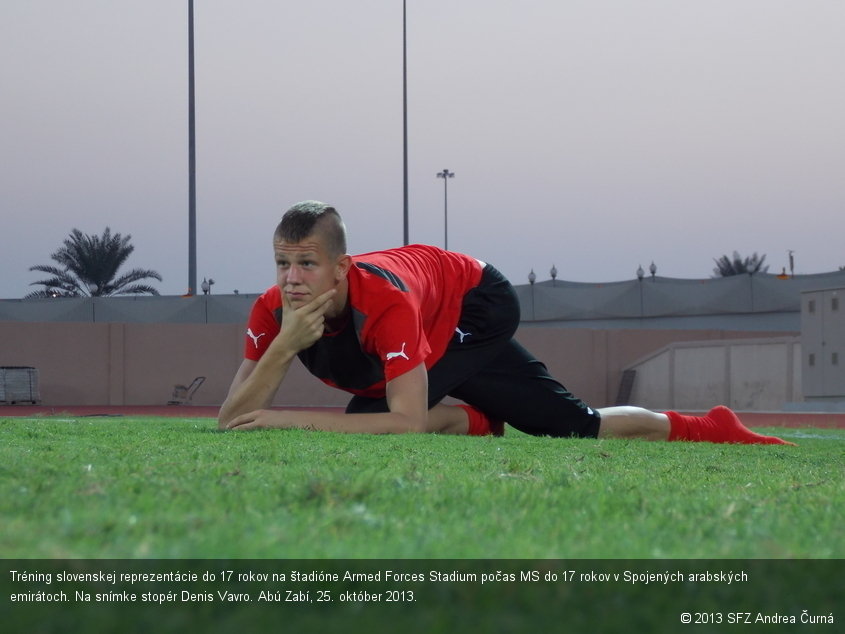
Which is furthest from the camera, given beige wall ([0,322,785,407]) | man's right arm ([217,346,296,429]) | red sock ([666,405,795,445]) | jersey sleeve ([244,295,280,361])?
beige wall ([0,322,785,407])

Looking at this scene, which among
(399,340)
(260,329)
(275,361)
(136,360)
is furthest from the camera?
(136,360)

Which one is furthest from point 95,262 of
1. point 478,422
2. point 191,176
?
point 478,422

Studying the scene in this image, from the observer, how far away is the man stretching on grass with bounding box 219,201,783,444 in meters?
5.33

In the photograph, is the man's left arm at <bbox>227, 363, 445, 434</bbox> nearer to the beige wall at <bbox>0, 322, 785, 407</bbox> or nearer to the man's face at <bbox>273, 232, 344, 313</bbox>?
the man's face at <bbox>273, 232, 344, 313</bbox>

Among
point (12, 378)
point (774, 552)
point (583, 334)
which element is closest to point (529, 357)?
point (774, 552)

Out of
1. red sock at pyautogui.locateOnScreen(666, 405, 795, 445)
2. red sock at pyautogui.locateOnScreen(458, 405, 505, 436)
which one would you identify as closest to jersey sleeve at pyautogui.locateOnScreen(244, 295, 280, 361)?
red sock at pyautogui.locateOnScreen(458, 405, 505, 436)

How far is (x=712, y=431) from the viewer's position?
22.0 ft

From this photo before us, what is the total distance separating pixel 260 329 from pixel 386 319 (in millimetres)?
1094

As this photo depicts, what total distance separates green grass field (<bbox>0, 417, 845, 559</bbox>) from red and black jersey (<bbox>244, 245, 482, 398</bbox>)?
3.60 feet

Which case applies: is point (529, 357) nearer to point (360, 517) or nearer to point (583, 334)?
point (360, 517)

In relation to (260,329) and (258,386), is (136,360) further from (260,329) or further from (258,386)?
(258,386)

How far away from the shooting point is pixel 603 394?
99.9 ft

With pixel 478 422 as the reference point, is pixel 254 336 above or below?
above
